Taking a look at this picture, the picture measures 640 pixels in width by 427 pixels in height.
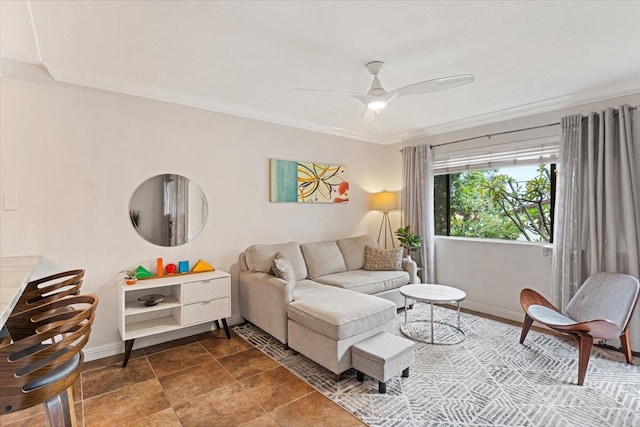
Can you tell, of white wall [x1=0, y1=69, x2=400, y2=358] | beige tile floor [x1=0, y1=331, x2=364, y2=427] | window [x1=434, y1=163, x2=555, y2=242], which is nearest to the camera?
beige tile floor [x1=0, y1=331, x2=364, y2=427]

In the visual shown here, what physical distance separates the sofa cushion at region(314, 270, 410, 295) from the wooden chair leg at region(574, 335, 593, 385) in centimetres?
188

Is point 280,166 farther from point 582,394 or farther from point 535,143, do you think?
point 582,394

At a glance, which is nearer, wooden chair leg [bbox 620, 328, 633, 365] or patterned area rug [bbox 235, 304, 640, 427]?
patterned area rug [bbox 235, 304, 640, 427]

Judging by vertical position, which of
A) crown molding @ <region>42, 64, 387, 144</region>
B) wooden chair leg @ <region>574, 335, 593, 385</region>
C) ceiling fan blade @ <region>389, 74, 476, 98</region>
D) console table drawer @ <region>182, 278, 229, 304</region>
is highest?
crown molding @ <region>42, 64, 387, 144</region>

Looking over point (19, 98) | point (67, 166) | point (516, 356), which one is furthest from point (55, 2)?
point (516, 356)

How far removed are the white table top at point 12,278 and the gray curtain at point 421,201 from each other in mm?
4314

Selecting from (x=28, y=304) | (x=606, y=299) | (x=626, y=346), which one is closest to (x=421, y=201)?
(x=606, y=299)

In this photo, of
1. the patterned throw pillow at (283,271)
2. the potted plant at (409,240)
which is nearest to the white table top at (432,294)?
the potted plant at (409,240)

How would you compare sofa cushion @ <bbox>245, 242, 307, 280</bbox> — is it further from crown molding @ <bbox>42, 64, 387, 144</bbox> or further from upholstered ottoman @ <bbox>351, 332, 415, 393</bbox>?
crown molding @ <bbox>42, 64, 387, 144</bbox>

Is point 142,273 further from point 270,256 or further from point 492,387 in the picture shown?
point 492,387

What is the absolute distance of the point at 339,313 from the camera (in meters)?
2.57

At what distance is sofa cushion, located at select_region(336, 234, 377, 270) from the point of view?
445cm

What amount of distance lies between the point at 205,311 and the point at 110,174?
157cm

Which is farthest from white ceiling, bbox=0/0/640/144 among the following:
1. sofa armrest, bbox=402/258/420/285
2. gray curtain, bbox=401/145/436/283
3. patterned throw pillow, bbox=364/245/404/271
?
sofa armrest, bbox=402/258/420/285
